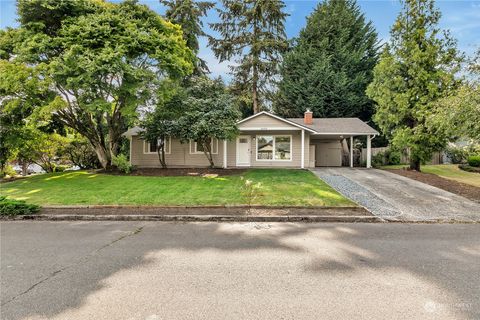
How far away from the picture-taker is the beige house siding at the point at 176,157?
1922 cm

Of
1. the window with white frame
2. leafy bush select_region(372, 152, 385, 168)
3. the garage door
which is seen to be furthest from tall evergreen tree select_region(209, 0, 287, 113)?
leafy bush select_region(372, 152, 385, 168)

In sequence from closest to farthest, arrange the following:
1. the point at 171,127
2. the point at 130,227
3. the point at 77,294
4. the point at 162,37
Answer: the point at 77,294
the point at 130,227
the point at 162,37
the point at 171,127

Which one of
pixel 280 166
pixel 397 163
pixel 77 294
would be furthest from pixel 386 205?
pixel 397 163

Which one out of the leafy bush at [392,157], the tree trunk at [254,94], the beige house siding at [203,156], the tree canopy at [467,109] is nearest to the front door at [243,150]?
the beige house siding at [203,156]

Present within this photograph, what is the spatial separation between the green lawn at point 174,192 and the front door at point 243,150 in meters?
6.04

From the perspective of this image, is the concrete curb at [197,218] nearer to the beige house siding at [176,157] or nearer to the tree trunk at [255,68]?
the beige house siding at [176,157]

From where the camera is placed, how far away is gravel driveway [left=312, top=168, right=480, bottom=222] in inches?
286

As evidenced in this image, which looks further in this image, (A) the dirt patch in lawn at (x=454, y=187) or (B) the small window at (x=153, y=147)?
(B) the small window at (x=153, y=147)

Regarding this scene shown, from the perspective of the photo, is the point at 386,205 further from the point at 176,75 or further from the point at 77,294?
Result: the point at 176,75

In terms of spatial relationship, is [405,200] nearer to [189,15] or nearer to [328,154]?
[328,154]

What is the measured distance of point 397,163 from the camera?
2050cm

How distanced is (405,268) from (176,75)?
1336 centimetres

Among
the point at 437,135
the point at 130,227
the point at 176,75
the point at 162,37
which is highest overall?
the point at 162,37

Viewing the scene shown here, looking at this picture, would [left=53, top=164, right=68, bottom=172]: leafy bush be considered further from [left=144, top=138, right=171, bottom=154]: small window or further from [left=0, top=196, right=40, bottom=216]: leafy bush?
[left=0, top=196, right=40, bottom=216]: leafy bush
